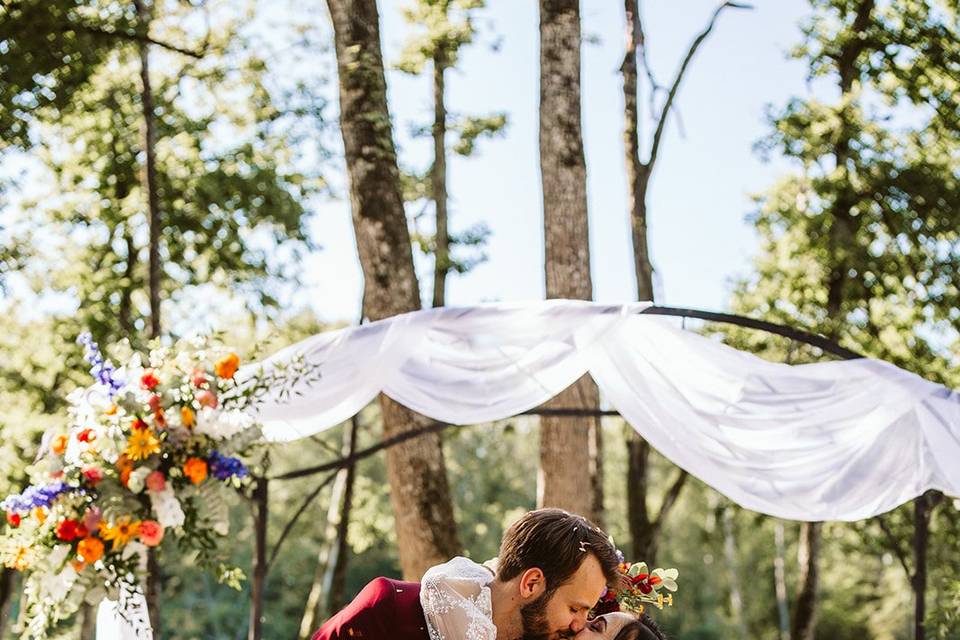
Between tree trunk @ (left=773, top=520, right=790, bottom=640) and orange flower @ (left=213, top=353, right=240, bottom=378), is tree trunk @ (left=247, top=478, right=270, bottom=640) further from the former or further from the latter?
tree trunk @ (left=773, top=520, right=790, bottom=640)

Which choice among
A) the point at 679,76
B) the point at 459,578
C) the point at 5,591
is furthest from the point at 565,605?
the point at 5,591

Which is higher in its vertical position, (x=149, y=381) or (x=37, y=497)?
(x=149, y=381)

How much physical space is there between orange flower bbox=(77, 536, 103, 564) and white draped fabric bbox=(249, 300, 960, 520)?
194cm

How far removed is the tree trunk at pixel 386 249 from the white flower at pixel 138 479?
2.91 meters

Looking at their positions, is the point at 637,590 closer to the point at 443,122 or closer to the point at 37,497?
the point at 37,497

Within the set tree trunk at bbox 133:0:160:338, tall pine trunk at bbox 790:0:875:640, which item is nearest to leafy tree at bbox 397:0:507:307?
tree trunk at bbox 133:0:160:338

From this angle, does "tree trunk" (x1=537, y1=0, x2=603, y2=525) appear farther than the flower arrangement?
Yes

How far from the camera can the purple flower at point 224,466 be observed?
3.77m

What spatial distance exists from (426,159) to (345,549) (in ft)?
15.5

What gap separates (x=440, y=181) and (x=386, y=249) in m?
6.01

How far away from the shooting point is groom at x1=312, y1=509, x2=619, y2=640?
285cm

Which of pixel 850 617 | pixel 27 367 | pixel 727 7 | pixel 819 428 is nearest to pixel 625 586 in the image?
pixel 819 428

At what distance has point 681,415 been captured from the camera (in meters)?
5.59

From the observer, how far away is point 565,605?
289cm
